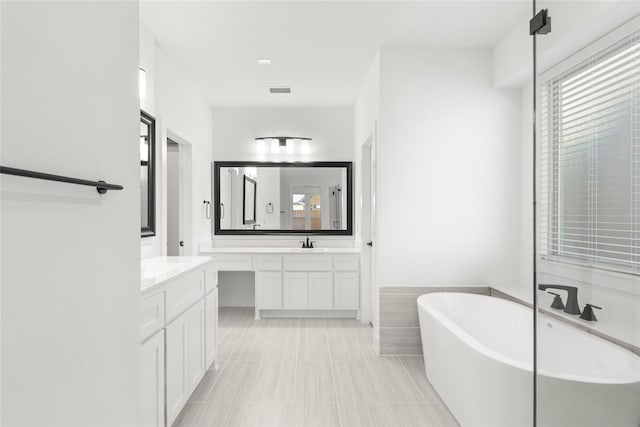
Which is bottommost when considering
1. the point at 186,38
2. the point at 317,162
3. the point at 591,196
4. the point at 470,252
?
the point at 470,252

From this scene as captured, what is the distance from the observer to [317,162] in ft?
16.2

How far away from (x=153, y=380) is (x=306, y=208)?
3.37 m

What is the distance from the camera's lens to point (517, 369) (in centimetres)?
171

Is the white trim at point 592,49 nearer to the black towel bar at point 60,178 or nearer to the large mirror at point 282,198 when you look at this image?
the black towel bar at point 60,178

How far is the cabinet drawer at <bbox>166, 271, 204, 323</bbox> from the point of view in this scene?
6.59 ft

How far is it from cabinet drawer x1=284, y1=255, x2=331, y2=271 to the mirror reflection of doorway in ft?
2.12

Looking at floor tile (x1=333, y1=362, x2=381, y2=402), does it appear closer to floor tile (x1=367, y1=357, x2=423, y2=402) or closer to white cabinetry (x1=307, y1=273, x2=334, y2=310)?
floor tile (x1=367, y1=357, x2=423, y2=402)

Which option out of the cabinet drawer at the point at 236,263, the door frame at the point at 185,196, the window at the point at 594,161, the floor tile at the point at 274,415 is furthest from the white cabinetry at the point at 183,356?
the cabinet drawer at the point at 236,263

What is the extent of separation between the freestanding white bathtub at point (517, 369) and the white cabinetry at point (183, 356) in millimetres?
1502

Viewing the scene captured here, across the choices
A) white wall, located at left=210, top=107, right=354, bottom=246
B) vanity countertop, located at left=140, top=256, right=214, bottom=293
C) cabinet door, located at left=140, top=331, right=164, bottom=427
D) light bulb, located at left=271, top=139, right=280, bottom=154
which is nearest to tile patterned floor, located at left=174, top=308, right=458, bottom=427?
A: cabinet door, located at left=140, top=331, right=164, bottom=427

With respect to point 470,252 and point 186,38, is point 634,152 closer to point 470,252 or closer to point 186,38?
point 470,252

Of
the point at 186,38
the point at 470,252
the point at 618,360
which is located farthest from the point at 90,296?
the point at 470,252

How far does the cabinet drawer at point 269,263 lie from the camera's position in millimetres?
4418

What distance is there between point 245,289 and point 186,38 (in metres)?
3.04
